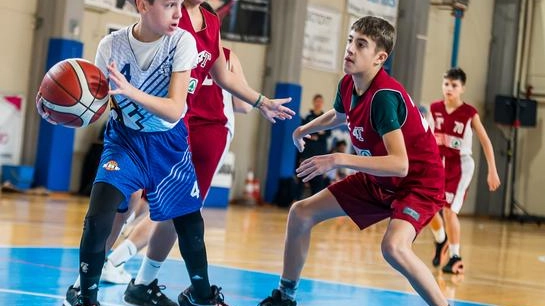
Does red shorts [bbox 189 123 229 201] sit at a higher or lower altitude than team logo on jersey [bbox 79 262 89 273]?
higher

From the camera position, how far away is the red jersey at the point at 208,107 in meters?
5.57

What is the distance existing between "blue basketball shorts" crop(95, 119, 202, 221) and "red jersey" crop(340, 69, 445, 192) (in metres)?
0.93

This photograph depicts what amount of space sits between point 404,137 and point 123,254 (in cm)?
186

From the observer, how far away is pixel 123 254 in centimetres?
587

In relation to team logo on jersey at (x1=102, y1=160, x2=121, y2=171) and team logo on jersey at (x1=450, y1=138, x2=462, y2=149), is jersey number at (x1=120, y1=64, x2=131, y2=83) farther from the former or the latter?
team logo on jersey at (x1=450, y1=138, x2=462, y2=149)

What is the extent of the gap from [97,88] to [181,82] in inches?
14.9

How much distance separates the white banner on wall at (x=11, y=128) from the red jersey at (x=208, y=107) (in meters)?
8.69

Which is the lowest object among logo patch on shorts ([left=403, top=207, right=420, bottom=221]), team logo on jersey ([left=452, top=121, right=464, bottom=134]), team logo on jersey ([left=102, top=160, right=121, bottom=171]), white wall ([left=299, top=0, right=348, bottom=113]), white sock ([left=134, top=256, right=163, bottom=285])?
white sock ([left=134, top=256, right=163, bottom=285])

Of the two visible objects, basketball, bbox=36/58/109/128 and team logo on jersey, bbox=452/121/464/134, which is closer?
basketball, bbox=36/58/109/128

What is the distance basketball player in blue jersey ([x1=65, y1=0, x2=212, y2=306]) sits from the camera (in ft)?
14.3

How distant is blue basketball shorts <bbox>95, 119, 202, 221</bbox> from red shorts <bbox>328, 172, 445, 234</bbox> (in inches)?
36.8

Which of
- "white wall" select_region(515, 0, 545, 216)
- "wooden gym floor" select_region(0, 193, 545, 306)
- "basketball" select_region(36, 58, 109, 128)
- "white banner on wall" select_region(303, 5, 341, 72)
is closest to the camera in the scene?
"basketball" select_region(36, 58, 109, 128)

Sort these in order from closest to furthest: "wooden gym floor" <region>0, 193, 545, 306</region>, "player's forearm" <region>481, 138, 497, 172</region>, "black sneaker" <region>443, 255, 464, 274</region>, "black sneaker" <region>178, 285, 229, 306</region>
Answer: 1. "black sneaker" <region>178, 285, 229, 306</region>
2. "wooden gym floor" <region>0, 193, 545, 306</region>
3. "player's forearm" <region>481, 138, 497, 172</region>
4. "black sneaker" <region>443, 255, 464, 274</region>

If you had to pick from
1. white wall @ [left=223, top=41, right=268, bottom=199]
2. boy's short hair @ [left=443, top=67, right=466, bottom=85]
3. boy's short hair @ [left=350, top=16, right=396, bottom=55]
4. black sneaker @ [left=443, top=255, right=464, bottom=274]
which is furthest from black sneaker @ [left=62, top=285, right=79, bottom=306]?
white wall @ [left=223, top=41, right=268, bottom=199]
